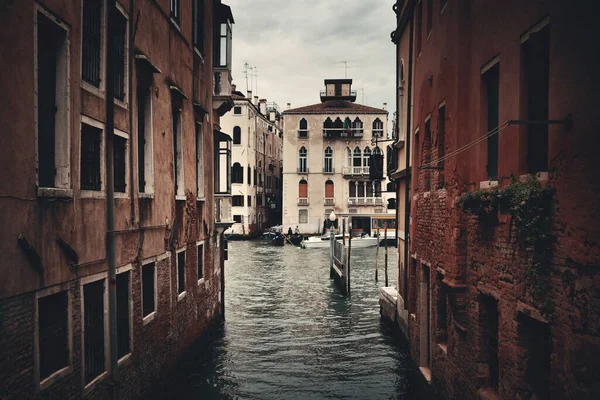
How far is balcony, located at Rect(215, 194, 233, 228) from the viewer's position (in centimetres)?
1416

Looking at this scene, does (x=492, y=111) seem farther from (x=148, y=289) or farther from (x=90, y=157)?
(x=148, y=289)

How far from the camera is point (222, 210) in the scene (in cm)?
1428

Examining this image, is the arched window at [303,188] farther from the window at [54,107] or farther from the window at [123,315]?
the window at [54,107]

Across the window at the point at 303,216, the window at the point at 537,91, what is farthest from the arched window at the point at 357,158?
the window at the point at 537,91

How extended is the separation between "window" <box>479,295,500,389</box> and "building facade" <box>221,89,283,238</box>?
34.2 metres

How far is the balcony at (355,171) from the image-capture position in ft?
147

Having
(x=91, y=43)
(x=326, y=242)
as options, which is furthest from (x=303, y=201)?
(x=91, y=43)

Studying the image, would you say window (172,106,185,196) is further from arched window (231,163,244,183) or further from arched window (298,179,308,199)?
arched window (298,179,308,199)

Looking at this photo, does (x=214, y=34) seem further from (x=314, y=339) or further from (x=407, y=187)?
(x=314, y=339)

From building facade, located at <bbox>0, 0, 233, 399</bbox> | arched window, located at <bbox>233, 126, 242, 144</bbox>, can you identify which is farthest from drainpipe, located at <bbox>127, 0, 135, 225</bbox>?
arched window, located at <bbox>233, 126, 242, 144</bbox>

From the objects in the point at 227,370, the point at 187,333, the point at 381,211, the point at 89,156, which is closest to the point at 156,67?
the point at 89,156

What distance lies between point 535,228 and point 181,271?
775 cm

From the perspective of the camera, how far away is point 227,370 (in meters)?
11.3

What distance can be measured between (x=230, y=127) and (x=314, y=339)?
33.0 meters
